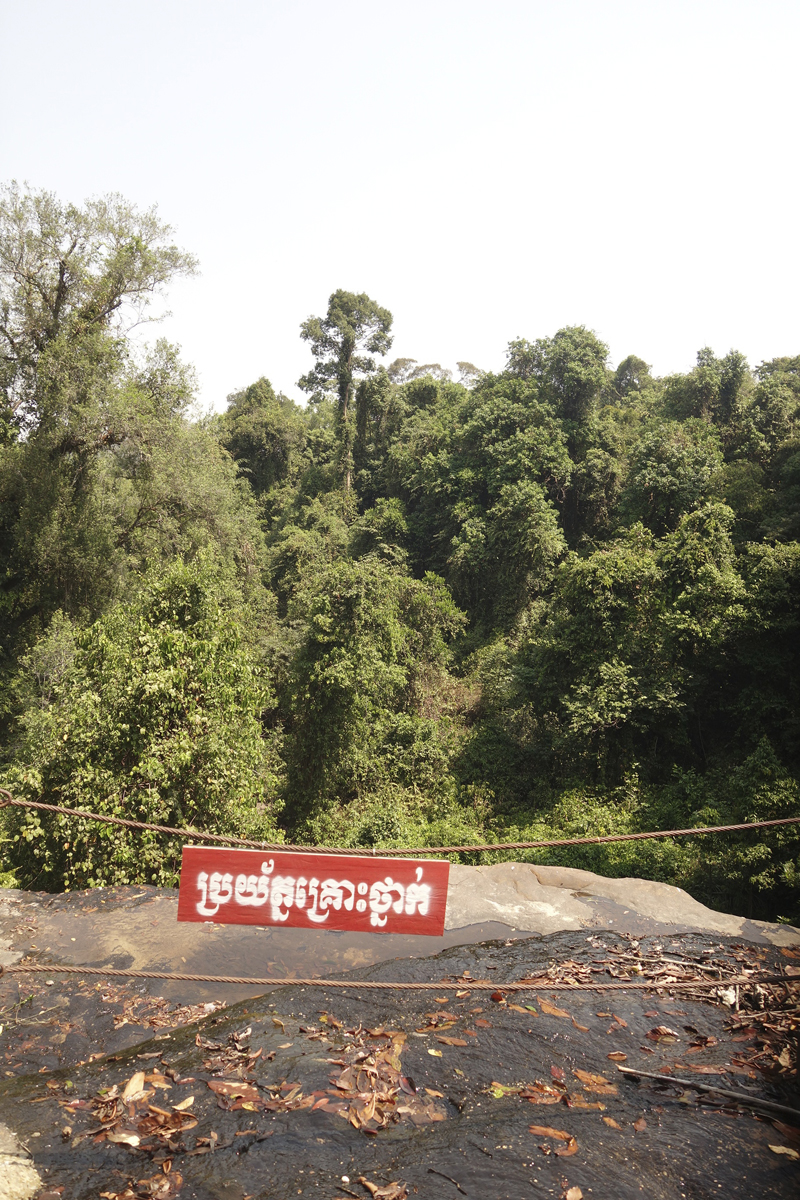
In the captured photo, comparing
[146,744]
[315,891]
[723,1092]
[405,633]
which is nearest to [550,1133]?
[723,1092]

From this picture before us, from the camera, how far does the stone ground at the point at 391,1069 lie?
2.70 metres

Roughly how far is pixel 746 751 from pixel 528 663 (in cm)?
498

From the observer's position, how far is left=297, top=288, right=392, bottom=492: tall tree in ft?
91.0

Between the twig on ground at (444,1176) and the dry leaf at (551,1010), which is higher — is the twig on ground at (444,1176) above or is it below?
above

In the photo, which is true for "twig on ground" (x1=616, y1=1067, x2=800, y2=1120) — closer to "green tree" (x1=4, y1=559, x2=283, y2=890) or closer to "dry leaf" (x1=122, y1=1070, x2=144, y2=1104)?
"dry leaf" (x1=122, y1=1070, x2=144, y2=1104)

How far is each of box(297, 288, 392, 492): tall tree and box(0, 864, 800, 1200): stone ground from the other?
23964mm

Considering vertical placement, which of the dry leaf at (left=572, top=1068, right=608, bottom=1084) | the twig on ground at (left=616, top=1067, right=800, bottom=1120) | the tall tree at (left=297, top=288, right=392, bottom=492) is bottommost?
the dry leaf at (left=572, top=1068, right=608, bottom=1084)

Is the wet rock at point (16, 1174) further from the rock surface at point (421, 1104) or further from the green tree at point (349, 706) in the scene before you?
the green tree at point (349, 706)

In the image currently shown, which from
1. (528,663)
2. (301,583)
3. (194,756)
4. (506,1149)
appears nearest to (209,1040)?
(506,1149)

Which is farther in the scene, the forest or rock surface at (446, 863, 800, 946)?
the forest

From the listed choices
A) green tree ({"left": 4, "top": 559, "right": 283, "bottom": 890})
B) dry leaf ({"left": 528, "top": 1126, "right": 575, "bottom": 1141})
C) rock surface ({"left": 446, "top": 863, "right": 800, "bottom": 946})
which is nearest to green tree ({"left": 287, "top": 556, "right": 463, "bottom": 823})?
green tree ({"left": 4, "top": 559, "right": 283, "bottom": 890})

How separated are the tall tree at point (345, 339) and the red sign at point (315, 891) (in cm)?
2529

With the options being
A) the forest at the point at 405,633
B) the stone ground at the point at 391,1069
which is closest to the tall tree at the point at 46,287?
the forest at the point at 405,633

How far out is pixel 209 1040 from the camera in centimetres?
376
